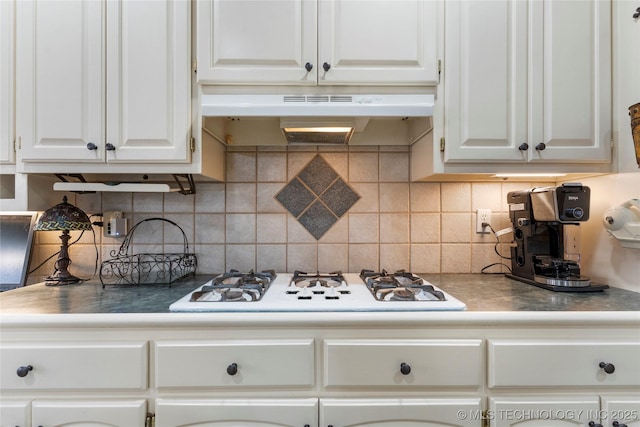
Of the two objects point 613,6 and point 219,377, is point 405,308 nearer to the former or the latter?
point 219,377

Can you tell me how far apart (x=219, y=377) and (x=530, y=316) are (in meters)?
0.95

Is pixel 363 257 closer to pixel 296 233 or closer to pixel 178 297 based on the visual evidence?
pixel 296 233

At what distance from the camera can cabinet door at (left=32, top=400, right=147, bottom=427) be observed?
953 mm

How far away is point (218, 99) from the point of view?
3.89 feet

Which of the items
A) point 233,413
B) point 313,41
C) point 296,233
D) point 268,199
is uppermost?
point 313,41

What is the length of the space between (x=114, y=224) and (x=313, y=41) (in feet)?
4.03

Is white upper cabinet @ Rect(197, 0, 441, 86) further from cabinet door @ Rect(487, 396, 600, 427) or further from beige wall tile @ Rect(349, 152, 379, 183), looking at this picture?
cabinet door @ Rect(487, 396, 600, 427)

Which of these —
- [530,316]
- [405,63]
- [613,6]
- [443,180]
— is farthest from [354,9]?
[530,316]

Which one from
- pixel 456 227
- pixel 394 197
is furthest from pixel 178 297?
pixel 456 227

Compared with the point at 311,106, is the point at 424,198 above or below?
below

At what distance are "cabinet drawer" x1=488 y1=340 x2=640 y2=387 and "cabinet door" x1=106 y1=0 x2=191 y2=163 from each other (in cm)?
137

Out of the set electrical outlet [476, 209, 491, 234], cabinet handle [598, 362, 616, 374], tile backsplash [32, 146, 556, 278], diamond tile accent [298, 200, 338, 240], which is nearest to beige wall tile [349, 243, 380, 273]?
tile backsplash [32, 146, 556, 278]

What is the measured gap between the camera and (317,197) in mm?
1601

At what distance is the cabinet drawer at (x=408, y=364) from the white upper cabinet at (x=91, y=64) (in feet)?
3.64
